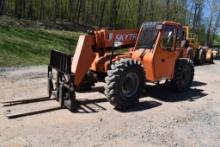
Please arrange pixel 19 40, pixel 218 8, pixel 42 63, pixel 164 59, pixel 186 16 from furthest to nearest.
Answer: pixel 218 8, pixel 186 16, pixel 19 40, pixel 42 63, pixel 164 59

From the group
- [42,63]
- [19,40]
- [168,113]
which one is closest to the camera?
[168,113]

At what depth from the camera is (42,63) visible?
1570cm

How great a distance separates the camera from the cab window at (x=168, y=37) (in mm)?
9245

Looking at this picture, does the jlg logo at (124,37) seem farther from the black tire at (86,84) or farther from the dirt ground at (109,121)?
the dirt ground at (109,121)

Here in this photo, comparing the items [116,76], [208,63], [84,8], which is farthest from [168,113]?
[84,8]

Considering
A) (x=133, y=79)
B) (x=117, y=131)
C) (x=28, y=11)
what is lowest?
(x=117, y=131)

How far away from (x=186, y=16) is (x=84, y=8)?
16.7 meters

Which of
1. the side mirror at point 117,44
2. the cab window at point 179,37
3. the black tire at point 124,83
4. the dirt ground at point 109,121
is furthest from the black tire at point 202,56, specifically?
the black tire at point 124,83

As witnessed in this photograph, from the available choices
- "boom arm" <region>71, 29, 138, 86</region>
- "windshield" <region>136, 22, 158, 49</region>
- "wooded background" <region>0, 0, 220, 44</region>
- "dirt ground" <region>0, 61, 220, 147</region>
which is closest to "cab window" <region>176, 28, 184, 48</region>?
"windshield" <region>136, 22, 158, 49</region>

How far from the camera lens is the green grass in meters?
15.4

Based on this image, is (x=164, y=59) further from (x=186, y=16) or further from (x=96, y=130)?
(x=186, y=16)

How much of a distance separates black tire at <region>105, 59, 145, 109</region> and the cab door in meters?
0.94

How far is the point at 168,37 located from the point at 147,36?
2.07ft

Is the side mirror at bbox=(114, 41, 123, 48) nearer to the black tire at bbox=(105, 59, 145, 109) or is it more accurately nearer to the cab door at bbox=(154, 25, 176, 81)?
the black tire at bbox=(105, 59, 145, 109)
